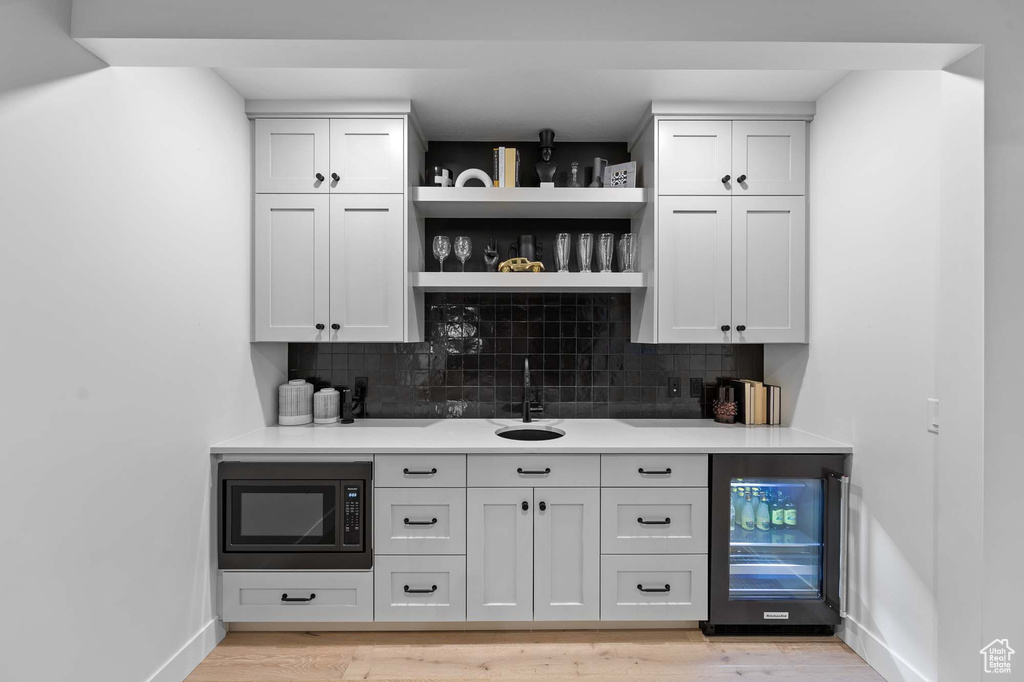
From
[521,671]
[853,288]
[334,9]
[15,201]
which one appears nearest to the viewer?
[15,201]

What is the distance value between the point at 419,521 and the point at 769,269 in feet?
6.81

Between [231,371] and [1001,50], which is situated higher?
[1001,50]

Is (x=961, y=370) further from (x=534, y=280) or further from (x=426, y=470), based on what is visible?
(x=426, y=470)

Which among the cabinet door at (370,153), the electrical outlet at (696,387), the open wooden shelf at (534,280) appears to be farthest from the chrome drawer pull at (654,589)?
the cabinet door at (370,153)

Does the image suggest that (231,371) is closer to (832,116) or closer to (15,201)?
(15,201)

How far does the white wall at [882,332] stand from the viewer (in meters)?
1.84

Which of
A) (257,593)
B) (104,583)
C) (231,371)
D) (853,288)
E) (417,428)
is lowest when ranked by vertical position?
(257,593)

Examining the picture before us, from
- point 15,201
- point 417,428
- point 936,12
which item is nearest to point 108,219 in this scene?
point 15,201

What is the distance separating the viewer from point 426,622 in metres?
2.34

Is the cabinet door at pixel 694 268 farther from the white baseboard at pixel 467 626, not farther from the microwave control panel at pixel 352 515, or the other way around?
the microwave control panel at pixel 352 515

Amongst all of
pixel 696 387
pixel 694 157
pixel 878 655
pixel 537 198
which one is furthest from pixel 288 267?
pixel 878 655

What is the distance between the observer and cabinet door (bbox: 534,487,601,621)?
2293 millimetres

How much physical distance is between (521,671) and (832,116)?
2.80 metres

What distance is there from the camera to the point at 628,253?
2730mm
